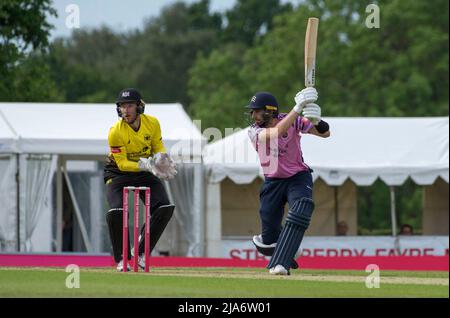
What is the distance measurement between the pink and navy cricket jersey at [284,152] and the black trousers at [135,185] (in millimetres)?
1450

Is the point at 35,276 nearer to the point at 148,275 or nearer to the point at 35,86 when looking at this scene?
the point at 148,275

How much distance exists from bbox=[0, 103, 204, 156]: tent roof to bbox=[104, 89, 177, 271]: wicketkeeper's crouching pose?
10.1m

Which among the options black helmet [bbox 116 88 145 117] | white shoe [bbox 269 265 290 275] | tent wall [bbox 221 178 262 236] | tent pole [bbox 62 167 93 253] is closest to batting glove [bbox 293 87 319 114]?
white shoe [bbox 269 265 290 275]

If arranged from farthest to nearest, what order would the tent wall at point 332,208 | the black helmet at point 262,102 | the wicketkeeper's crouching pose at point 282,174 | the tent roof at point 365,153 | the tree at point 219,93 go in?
the tree at point 219,93
the tent wall at point 332,208
the tent roof at point 365,153
the black helmet at point 262,102
the wicketkeeper's crouching pose at point 282,174

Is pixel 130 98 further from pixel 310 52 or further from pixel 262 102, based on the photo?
pixel 310 52

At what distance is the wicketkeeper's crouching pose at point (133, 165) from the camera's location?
12.8 metres

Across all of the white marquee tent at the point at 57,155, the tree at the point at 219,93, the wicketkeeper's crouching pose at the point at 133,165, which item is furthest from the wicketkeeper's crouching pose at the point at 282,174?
the tree at the point at 219,93

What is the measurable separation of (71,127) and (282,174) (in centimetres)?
1266

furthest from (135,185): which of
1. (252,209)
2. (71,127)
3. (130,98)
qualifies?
(252,209)

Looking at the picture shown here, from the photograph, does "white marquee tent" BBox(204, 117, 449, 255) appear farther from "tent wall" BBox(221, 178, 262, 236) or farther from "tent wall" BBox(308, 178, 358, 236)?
"tent wall" BBox(308, 178, 358, 236)

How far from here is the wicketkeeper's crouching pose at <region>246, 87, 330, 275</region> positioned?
38.9 feet

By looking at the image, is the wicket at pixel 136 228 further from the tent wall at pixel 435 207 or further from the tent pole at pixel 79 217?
the tent wall at pixel 435 207

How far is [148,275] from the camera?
38.0 ft
